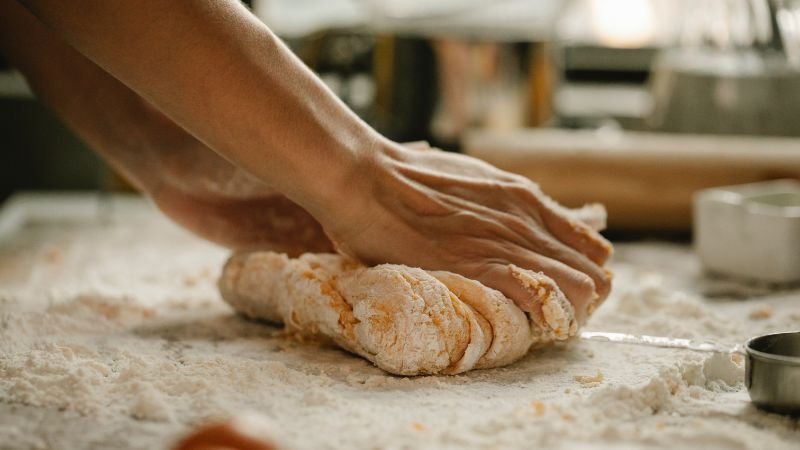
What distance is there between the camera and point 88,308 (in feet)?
4.73

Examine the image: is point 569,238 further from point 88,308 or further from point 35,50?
point 35,50

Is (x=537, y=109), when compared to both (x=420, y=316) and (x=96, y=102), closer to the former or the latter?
(x=96, y=102)

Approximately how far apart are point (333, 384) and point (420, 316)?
13cm

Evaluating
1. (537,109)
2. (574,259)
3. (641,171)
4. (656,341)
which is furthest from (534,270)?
(537,109)

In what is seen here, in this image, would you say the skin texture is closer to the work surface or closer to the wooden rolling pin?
the work surface

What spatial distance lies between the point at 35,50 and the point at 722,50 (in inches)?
126

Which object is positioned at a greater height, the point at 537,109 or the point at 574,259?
the point at 537,109

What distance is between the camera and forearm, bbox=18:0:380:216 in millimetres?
1088

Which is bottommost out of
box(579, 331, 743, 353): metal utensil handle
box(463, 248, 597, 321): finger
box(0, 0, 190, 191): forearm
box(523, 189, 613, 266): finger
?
box(579, 331, 743, 353): metal utensil handle

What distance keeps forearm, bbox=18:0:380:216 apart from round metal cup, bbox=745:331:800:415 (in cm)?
53

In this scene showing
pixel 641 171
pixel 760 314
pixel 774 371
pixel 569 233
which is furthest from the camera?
pixel 641 171

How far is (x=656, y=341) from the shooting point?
127cm

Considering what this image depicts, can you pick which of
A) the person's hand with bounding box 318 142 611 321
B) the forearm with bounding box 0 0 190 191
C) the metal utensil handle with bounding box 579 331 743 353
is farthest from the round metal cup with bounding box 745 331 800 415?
the forearm with bounding box 0 0 190 191

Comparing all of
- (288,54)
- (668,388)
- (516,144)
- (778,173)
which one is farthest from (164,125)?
(778,173)
